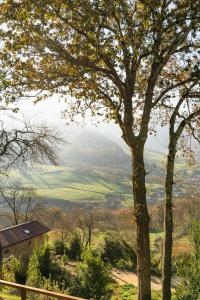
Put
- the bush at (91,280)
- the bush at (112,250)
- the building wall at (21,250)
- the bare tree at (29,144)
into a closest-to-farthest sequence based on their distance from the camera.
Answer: the bare tree at (29,144)
the bush at (91,280)
the bush at (112,250)
the building wall at (21,250)

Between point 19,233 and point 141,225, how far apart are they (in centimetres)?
3775

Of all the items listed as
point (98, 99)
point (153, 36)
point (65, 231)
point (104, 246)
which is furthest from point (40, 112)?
point (65, 231)

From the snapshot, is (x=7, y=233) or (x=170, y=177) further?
(x=7, y=233)

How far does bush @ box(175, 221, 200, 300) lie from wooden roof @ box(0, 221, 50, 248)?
3171 cm

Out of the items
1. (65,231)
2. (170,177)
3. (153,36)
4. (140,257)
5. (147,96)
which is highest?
(153,36)

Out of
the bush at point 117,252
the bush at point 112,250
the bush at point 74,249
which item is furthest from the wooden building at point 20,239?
the bush at point 117,252

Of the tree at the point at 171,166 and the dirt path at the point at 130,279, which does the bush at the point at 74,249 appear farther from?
the tree at the point at 171,166

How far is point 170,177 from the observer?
16688 millimetres

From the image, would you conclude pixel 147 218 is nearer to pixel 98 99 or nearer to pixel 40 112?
pixel 98 99

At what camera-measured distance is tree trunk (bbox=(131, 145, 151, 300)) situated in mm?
13844

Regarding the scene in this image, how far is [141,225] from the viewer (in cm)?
1385

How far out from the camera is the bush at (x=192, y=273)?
15262mm

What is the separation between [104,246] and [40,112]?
27.0 metres

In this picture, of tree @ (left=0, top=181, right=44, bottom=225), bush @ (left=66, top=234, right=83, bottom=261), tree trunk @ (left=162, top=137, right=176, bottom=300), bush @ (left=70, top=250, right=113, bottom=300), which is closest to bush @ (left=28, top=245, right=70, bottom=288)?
bush @ (left=70, top=250, right=113, bottom=300)
